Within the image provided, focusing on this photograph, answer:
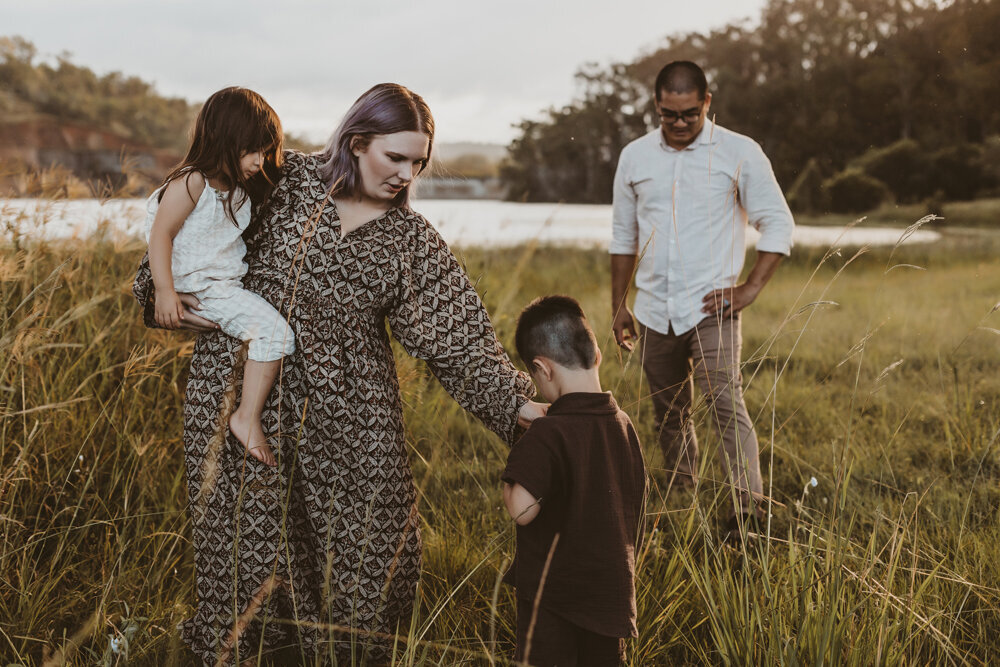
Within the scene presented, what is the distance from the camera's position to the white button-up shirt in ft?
11.4

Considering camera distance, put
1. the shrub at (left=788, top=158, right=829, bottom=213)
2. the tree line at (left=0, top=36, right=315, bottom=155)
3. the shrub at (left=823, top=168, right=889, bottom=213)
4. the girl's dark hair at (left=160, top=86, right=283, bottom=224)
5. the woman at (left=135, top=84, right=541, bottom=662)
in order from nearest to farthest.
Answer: the girl's dark hair at (left=160, top=86, right=283, bottom=224) → the woman at (left=135, top=84, right=541, bottom=662) → the tree line at (left=0, top=36, right=315, bottom=155) → the shrub at (left=823, top=168, right=889, bottom=213) → the shrub at (left=788, top=158, right=829, bottom=213)

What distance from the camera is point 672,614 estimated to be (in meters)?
2.32

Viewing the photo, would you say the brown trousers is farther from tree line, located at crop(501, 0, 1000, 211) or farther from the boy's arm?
tree line, located at crop(501, 0, 1000, 211)

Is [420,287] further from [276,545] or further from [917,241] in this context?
[917,241]

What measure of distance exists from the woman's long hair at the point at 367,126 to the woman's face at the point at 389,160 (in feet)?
0.06

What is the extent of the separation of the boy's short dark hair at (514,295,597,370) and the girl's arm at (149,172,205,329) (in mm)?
1037

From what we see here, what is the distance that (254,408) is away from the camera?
2.21 metres

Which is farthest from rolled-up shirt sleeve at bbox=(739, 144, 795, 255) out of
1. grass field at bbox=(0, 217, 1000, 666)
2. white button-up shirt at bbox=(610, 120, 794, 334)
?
grass field at bbox=(0, 217, 1000, 666)

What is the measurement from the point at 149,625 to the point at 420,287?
1426 mm

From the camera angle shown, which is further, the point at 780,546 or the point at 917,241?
the point at 917,241

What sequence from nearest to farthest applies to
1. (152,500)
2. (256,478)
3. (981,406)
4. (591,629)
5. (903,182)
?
(591,629) → (256,478) → (152,500) → (981,406) → (903,182)

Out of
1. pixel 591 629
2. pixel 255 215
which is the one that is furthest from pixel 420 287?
pixel 591 629

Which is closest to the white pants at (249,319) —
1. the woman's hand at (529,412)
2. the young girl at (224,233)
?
the young girl at (224,233)

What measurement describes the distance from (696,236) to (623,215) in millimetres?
445
